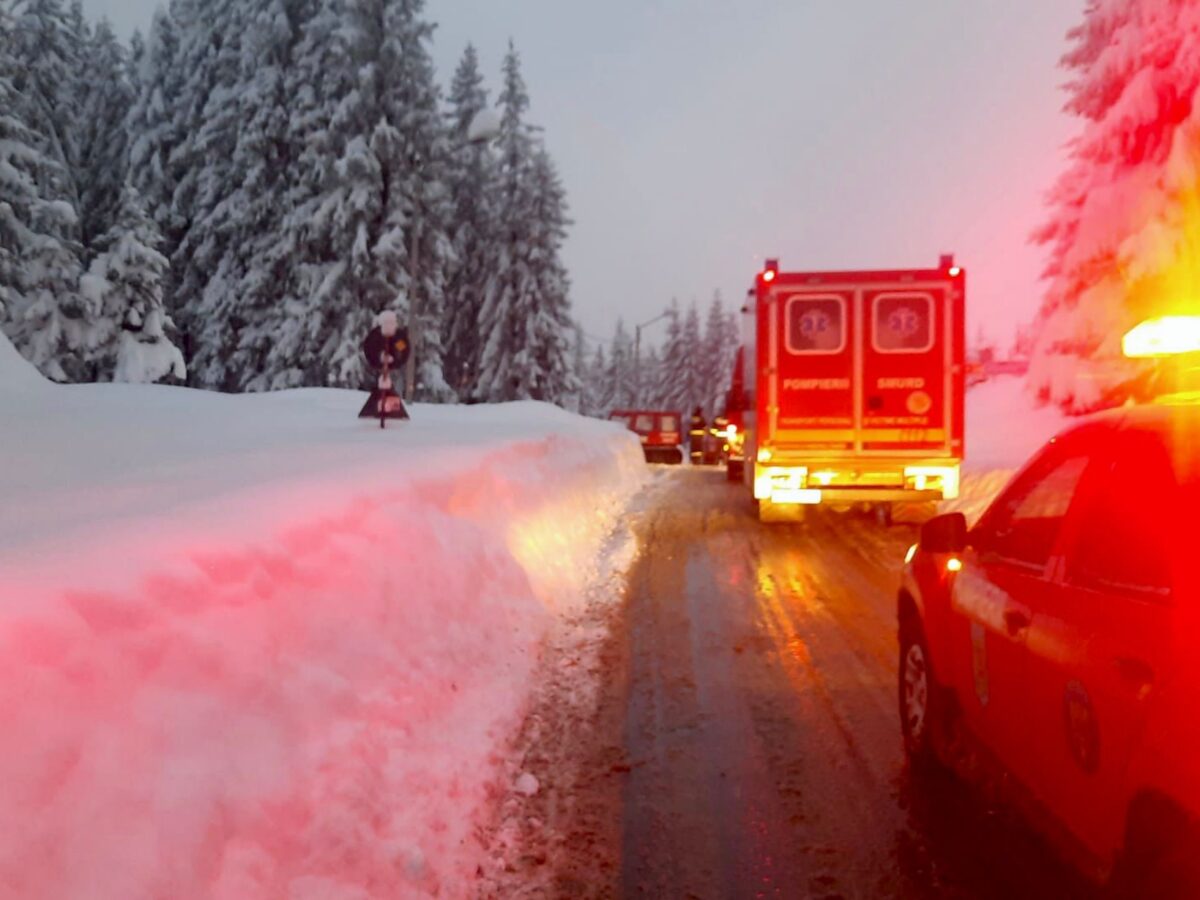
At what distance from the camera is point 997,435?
82.1 ft

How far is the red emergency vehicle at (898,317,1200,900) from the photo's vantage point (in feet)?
7.95

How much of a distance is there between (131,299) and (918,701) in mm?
31361

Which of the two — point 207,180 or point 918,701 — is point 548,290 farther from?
point 918,701

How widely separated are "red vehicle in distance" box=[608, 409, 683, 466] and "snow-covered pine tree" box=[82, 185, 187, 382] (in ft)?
54.0

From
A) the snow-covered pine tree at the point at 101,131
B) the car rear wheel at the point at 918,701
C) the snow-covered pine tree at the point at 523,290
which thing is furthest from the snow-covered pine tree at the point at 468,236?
the car rear wheel at the point at 918,701

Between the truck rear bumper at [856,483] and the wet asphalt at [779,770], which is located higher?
the truck rear bumper at [856,483]

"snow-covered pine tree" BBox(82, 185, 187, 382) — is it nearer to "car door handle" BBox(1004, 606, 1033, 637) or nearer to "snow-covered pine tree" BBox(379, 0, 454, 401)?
"snow-covered pine tree" BBox(379, 0, 454, 401)

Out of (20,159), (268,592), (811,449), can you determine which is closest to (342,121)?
(20,159)

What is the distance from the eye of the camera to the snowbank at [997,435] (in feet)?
50.2

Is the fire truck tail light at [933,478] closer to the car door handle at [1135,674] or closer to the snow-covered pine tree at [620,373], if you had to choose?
the car door handle at [1135,674]

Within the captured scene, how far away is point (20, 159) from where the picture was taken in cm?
2873

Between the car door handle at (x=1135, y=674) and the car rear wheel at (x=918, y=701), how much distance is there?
213 cm

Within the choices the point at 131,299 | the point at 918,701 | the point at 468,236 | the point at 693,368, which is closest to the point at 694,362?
the point at 693,368

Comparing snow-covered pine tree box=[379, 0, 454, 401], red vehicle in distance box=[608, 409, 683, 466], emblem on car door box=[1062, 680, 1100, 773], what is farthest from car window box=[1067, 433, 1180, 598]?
red vehicle in distance box=[608, 409, 683, 466]
